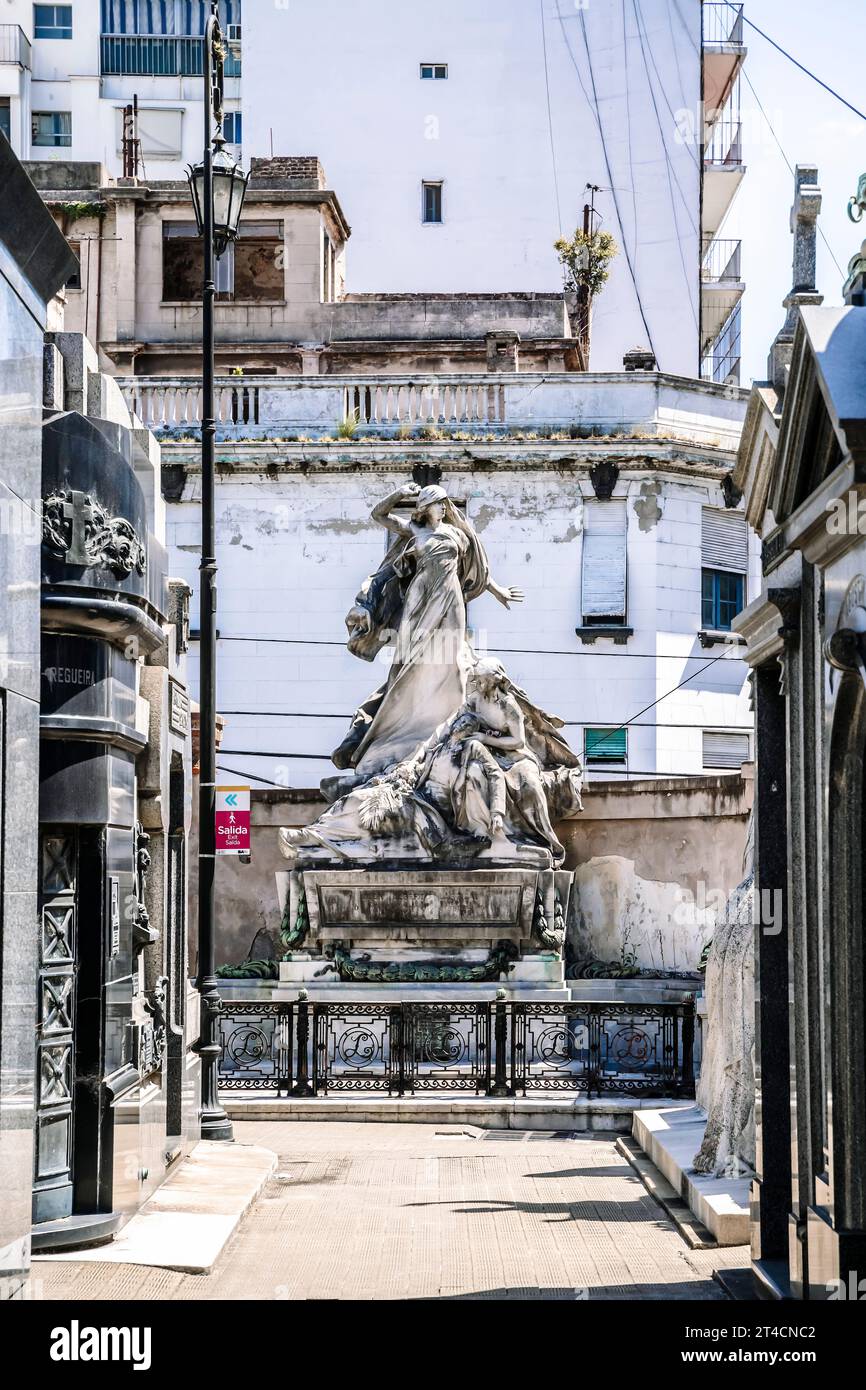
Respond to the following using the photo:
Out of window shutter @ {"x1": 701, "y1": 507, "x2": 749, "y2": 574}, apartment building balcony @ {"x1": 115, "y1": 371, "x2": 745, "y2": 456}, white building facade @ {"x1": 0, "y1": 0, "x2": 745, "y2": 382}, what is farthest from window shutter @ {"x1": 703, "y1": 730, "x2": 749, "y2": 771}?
white building facade @ {"x1": 0, "y1": 0, "x2": 745, "y2": 382}

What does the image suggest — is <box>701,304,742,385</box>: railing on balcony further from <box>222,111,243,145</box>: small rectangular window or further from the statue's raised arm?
the statue's raised arm

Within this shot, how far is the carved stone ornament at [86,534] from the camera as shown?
33.3ft

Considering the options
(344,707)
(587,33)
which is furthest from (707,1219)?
(587,33)

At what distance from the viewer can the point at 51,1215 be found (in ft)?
33.8

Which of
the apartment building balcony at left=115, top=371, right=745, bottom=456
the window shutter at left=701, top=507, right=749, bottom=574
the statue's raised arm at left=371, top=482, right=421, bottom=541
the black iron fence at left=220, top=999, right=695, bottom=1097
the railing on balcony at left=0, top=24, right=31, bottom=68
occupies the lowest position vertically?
the black iron fence at left=220, top=999, right=695, bottom=1097

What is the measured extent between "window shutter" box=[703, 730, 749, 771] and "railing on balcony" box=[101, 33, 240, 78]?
2872cm

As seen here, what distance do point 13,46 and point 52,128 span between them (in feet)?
7.41

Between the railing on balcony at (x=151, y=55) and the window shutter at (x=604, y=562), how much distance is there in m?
26.2

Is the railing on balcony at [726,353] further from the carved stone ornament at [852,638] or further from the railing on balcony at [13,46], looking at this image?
the carved stone ornament at [852,638]

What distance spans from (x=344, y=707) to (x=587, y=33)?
16.9 metres

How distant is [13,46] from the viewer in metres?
53.0

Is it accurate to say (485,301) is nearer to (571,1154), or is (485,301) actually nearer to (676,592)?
(676,592)

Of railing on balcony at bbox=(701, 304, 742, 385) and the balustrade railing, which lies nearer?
the balustrade railing

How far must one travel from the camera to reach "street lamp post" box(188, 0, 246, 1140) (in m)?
15.4
